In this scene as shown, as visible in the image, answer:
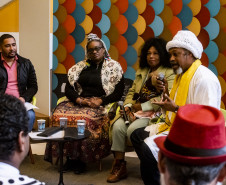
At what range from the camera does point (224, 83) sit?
4.27 m

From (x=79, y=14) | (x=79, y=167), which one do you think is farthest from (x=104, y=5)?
(x=79, y=167)

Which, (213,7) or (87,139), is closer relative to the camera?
(87,139)

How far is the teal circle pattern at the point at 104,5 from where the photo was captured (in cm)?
465

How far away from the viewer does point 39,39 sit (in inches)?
197

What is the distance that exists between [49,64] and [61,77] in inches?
9.9

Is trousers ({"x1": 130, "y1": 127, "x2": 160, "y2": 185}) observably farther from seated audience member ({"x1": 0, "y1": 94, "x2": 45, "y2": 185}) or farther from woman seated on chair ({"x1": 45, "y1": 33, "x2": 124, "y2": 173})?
seated audience member ({"x1": 0, "y1": 94, "x2": 45, "y2": 185})

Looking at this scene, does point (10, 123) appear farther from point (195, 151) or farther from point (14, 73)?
point (14, 73)

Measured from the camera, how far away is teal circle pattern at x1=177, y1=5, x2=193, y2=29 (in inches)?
172

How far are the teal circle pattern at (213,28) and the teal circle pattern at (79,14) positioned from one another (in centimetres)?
168

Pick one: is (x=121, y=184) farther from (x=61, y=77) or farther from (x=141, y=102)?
(x=61, y=77)

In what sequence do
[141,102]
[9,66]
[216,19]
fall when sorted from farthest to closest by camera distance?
[216,19]
[9,66]
[141,102]

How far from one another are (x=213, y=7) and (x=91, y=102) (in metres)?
1.91

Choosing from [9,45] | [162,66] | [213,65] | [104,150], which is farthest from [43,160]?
[213,65]

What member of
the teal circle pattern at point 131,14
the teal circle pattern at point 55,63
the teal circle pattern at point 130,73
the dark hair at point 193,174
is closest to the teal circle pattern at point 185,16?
the teal circle pattern at point 131,14
